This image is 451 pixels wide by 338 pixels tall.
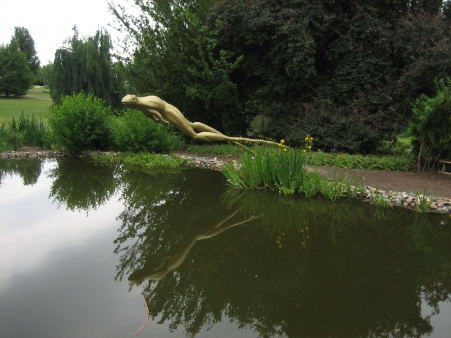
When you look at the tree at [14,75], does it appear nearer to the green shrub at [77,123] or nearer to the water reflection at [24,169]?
the green shrub at [77,123]

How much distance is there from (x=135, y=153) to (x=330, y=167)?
5.33 m

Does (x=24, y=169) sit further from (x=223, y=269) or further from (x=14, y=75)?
(x=14, y=75)

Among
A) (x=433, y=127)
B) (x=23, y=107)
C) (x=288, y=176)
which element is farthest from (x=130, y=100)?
(x=23, y=107)

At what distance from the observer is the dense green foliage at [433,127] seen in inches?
300

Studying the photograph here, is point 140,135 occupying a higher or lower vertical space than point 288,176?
higher

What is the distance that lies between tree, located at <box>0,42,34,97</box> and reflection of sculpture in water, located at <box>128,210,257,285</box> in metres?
31.5

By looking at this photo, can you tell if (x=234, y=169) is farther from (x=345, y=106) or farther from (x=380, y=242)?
(x=345, y=106)

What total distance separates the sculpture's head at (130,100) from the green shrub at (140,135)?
372 cm

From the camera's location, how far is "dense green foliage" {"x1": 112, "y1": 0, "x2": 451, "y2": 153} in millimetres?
9594

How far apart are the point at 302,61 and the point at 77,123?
644 cm

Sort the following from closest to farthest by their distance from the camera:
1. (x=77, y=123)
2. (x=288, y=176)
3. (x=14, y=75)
→ (x=288, y=176) → (x=77, y=123) → (x=14, y=75)

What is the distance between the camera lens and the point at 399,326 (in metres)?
2.87

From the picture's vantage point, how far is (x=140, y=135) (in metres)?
10.2

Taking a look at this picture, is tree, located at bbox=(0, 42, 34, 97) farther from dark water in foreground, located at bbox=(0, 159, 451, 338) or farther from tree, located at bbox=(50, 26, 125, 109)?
dark water in foreground, located at bbox=(0, 159, 451, 338)
